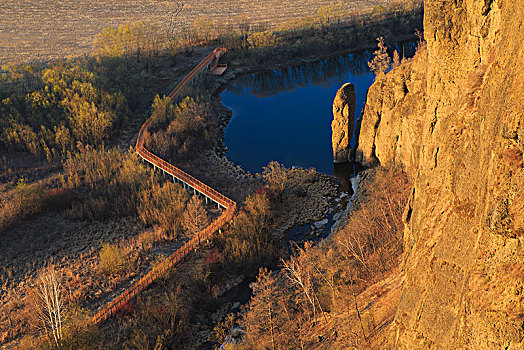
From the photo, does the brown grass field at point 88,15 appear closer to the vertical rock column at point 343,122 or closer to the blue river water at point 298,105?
the blue river water at point 298,105

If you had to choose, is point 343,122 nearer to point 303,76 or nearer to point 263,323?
point 263,323

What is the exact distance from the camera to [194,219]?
37.9m

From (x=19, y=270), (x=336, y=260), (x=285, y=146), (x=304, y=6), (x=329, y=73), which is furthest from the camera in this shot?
(x=304, y=6)

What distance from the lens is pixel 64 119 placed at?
5791 cm

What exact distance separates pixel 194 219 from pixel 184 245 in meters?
2.50

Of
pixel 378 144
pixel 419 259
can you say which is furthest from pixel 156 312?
pixel 378 144

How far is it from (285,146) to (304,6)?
99113 millimetres

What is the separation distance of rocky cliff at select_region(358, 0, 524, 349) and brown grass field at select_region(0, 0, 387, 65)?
95967 mm

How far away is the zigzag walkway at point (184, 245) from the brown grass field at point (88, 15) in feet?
193

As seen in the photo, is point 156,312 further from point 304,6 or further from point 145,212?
point 304,6

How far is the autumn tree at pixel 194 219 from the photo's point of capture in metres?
37.8

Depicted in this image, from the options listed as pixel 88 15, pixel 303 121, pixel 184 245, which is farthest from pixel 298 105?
pixel 88 15

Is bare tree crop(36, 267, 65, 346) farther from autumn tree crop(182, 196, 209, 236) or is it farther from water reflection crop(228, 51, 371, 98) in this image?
water reflection crop(228, 51, 371, 98)

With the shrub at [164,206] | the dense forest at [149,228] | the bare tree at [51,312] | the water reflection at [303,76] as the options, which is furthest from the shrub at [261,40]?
the bare tree at [51,312]
